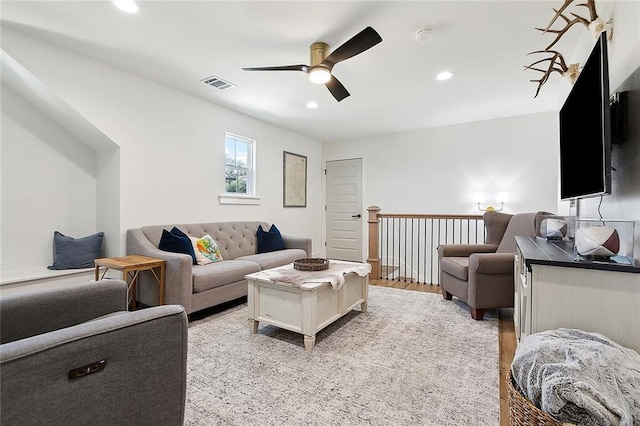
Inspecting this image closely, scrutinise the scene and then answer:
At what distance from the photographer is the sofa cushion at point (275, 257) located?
144 inches

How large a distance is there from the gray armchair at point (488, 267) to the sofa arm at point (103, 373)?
2662 mm

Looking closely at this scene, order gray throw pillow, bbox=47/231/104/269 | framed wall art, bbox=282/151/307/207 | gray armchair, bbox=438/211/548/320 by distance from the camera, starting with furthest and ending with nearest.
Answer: framed wall art, bbox=282/151/307/207, gray throw pillow, bbox=47/231/104/269, gray armchair, bbox=438/211/548/320

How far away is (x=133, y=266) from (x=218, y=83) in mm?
2232

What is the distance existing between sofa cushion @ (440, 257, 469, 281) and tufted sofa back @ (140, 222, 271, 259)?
2601mm

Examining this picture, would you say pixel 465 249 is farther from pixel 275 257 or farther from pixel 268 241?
pixel 268 241

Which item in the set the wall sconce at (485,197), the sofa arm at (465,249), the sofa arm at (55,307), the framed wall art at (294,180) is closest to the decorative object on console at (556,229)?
the sofa arm at (465,249)

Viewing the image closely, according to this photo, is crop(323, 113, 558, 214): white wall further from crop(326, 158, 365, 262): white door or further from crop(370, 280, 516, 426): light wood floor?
crop(370, 280, 516, 426): light wood floor

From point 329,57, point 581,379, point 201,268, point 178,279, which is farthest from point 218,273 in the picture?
point 581,379

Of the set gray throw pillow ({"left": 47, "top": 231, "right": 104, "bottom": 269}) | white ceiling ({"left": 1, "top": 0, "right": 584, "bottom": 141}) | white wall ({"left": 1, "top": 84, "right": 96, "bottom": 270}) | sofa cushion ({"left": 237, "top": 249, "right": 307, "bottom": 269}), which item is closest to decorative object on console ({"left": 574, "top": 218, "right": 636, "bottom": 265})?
white ceiling ({"left": 1, "top": 0, "right": 584, "bottom": 141})

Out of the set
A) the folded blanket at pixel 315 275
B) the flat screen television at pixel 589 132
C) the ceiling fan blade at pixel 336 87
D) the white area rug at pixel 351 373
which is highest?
the ceiling fan blade at pixel 336 87

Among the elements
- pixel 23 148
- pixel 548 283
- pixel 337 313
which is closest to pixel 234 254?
pixel 337 313

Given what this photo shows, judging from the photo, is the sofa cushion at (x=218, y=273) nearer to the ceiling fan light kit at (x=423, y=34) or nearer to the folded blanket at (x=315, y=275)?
the folded blanket at (x=315, y=275)

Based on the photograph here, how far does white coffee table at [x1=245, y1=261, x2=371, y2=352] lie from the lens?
2.23 meters

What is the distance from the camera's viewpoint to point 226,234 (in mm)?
4004
